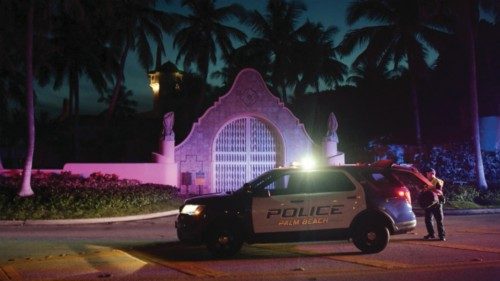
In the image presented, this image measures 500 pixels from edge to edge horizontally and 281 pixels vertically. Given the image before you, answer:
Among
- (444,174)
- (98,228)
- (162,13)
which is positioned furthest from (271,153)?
(162,13)

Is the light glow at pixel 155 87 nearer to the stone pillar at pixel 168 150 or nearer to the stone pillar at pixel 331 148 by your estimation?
the stone pillar at pixel 168 150

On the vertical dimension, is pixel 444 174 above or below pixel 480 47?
below

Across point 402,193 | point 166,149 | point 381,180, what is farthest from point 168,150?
point 402,193

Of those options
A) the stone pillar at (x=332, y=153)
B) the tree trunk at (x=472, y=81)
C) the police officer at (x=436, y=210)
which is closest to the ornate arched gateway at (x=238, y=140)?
the stone pillar at (x=332, y=153)

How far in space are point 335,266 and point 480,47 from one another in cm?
2820

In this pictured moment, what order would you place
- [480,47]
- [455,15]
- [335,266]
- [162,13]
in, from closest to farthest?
[335,266] → [455,15] → [480,47] → [162,13]

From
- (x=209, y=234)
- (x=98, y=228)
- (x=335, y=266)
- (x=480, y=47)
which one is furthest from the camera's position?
(x=480, y=47)

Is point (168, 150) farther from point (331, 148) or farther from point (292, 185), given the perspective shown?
point (292, 185)

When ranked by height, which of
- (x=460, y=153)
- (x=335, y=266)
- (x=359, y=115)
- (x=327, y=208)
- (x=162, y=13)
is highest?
(x=162, y=13)

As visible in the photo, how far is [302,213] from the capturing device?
38.2ft

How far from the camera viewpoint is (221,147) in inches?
1137

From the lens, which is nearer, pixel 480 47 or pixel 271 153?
pixel 271 153

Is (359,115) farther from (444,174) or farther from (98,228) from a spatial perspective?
(98,228)

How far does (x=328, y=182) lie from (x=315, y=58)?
107 ft
